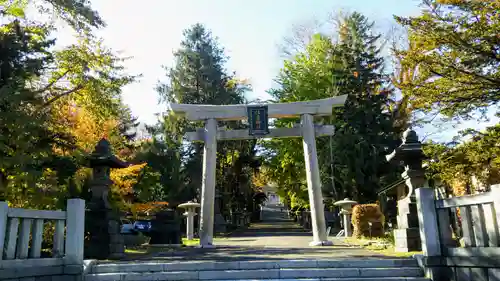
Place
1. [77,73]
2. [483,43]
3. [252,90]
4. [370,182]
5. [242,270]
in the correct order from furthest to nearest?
[252,90] → [370,182] → [77,73] → [483,43] → [242,270]

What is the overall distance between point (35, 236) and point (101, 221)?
310cm

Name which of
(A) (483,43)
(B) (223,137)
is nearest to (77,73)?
(B) (223,137)

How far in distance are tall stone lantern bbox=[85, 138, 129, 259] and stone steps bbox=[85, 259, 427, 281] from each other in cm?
238

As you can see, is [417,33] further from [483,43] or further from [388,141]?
[388,141]

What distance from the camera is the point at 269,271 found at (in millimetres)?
6238

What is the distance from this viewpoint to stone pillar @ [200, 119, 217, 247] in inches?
492

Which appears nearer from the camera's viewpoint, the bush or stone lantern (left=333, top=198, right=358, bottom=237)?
the bush

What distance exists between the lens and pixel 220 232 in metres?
22.6

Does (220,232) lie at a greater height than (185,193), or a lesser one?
lesser

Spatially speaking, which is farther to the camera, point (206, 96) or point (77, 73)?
point (206, 96)

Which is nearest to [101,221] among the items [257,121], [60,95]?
[257,121]

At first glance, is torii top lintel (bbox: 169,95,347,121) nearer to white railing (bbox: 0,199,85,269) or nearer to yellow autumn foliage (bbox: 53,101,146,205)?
yellow autumn foliage (bbox: 53,101,146,205)

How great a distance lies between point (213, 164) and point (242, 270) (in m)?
7.14

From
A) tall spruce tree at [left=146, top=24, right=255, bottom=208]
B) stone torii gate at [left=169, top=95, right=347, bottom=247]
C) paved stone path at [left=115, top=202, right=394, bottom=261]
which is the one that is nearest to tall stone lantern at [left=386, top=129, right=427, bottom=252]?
paved stone path at [left=115, top=202, right=394, bottom=261]
